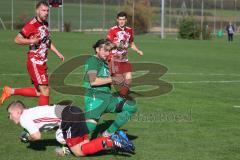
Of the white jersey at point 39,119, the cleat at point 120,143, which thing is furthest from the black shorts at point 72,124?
the cleat at point 120,143

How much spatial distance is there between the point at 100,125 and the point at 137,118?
4.05 feet

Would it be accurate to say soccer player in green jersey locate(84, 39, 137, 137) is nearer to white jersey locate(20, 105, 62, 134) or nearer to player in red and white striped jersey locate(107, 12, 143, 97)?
white jersey locate(20, 105, 62, 134)

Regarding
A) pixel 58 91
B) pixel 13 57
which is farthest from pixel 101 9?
pixel 58 91

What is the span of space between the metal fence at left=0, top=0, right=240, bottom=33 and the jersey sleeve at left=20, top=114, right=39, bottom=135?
67145 mm

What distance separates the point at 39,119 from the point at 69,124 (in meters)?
0.47

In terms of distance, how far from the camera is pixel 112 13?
3403 inches

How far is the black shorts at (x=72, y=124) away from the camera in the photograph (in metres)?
8.64

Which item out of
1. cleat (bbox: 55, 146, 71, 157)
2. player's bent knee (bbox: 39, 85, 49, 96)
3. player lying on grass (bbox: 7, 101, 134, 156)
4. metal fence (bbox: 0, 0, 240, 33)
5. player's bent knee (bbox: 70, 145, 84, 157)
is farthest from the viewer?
metal fence (bbox: 0, 0, 240, 33)

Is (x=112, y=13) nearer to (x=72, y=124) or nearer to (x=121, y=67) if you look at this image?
(x=121, y=67)

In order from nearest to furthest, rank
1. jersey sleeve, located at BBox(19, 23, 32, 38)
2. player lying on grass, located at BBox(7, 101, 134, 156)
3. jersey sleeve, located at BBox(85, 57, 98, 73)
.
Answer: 1. player lying on grass, located at BBox(7, 101, 134, 156)
2. jersey sleeve, located at BBox(85, 57, 98, 73)
3. jersey sleeve, located at BBox(19, 23, 32, 38)

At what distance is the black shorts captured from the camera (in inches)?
340

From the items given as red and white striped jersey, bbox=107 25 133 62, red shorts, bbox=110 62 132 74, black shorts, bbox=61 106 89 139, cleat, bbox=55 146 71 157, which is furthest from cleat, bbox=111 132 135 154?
red and white striped jersey, bbox=107 25 133 62

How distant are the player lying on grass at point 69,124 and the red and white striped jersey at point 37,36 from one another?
2778mm

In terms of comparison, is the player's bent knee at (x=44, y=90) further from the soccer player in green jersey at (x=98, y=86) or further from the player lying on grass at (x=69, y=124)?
the player lying on grass at (x=69, y=124)
